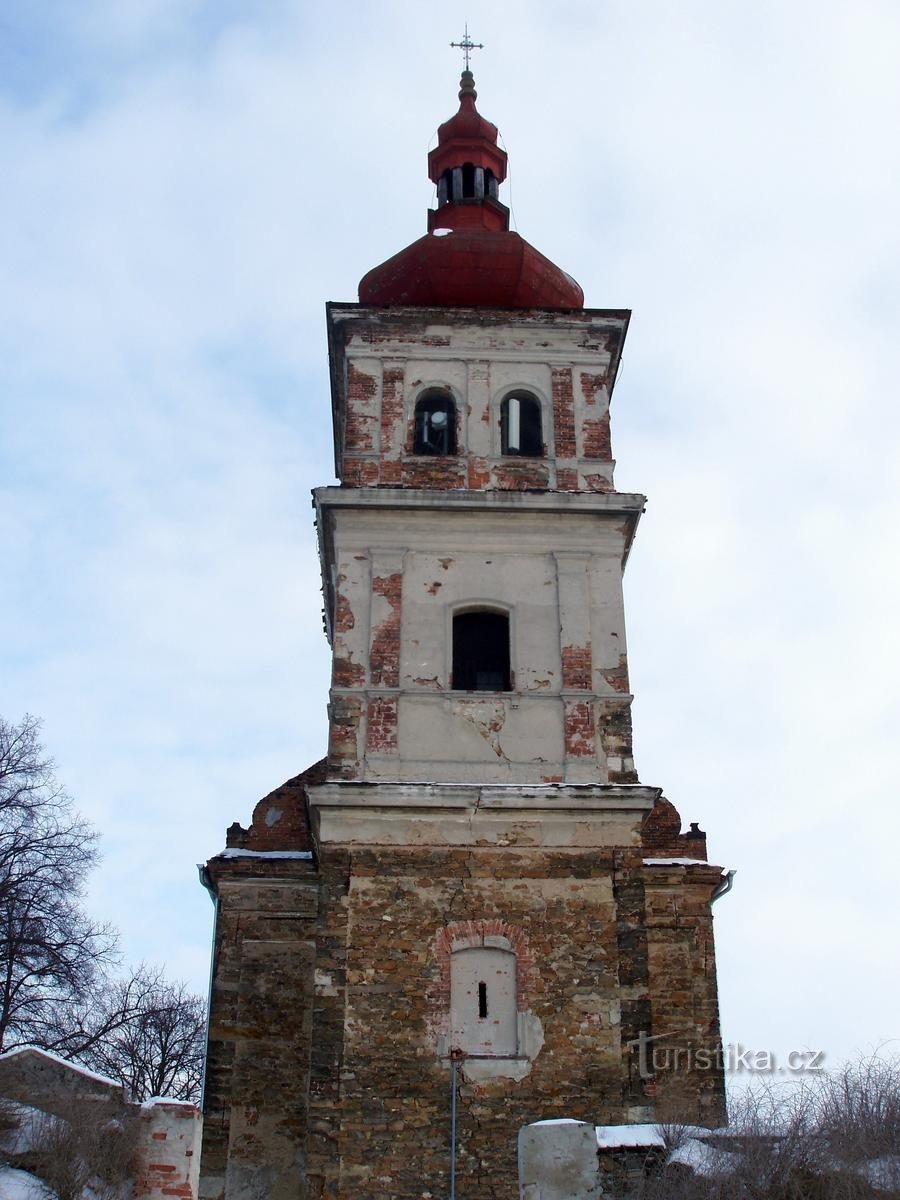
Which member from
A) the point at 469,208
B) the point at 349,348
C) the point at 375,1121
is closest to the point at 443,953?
the point at 375,1121

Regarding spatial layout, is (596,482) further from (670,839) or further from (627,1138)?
(627,1138)

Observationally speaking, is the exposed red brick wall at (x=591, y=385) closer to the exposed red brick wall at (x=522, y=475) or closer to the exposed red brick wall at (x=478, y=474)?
the exposed red brick wall at (x=522, y=475)

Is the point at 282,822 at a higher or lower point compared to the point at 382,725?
lower

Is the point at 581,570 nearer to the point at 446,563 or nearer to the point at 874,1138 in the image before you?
the point at 446,563

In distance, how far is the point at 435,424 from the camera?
1889 centimetres

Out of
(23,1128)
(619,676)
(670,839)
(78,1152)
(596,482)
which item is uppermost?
(596,482)

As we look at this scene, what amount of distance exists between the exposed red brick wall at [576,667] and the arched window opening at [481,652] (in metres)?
0.69

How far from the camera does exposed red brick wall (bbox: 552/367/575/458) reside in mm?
18422

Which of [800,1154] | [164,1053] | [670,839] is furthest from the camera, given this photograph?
[164,1053]

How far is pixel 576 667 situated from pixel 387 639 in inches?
86.6

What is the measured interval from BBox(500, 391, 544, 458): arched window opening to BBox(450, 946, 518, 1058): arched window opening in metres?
6.44

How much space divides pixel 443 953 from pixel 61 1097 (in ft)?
13.1

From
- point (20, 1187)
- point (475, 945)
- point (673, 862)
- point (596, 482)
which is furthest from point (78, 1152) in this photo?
point (596, 482)

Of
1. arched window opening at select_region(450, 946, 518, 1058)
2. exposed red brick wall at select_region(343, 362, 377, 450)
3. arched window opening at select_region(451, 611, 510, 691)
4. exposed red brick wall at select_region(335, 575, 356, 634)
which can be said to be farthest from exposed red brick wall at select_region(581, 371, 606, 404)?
arched window opening at select_region(450, 946, 518, 1058)
